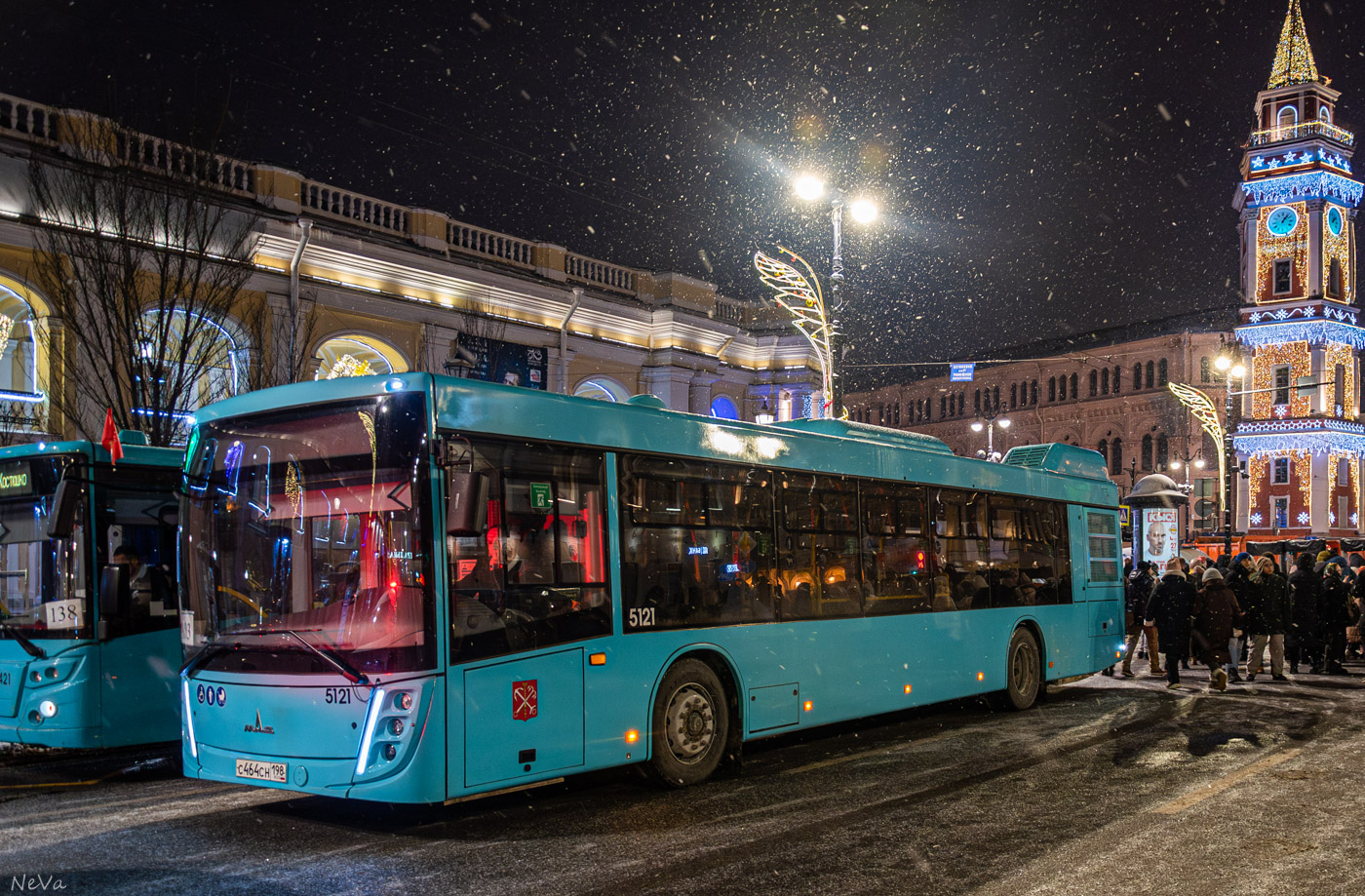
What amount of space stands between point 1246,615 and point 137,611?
13999mm

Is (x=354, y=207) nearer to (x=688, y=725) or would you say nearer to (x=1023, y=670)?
(x=1023, y=670)

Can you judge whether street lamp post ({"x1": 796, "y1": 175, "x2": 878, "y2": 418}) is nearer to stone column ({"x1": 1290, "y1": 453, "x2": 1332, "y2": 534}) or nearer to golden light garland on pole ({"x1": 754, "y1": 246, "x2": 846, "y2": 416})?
golden light garland on pole ({"x1": 754, "y1": 246, "x2": 846, "y2": 416})

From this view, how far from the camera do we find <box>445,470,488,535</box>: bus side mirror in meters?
6.62

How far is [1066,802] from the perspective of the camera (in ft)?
25.4

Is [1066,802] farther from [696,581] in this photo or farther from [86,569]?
[86,569]

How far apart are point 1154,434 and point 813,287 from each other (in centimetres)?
6573

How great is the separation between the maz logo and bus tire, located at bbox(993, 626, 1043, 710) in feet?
27.2

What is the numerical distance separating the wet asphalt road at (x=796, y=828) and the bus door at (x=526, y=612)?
551mm

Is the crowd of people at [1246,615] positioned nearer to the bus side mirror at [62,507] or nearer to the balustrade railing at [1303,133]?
the bus side mirror at [62,507]

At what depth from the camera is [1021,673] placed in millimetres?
13125

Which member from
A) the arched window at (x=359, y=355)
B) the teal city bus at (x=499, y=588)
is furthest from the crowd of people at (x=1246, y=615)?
the arched window at (x=359, y=355)

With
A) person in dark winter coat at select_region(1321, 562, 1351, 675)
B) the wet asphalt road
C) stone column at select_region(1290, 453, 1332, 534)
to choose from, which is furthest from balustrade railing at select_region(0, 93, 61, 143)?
stone column at select_region(1290, 453, 1332, 534)

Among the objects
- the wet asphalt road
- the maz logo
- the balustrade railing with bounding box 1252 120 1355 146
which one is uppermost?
the balustrade railing with bounding box 1252 120 1355 146

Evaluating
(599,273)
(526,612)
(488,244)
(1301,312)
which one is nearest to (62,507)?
(526,612)
